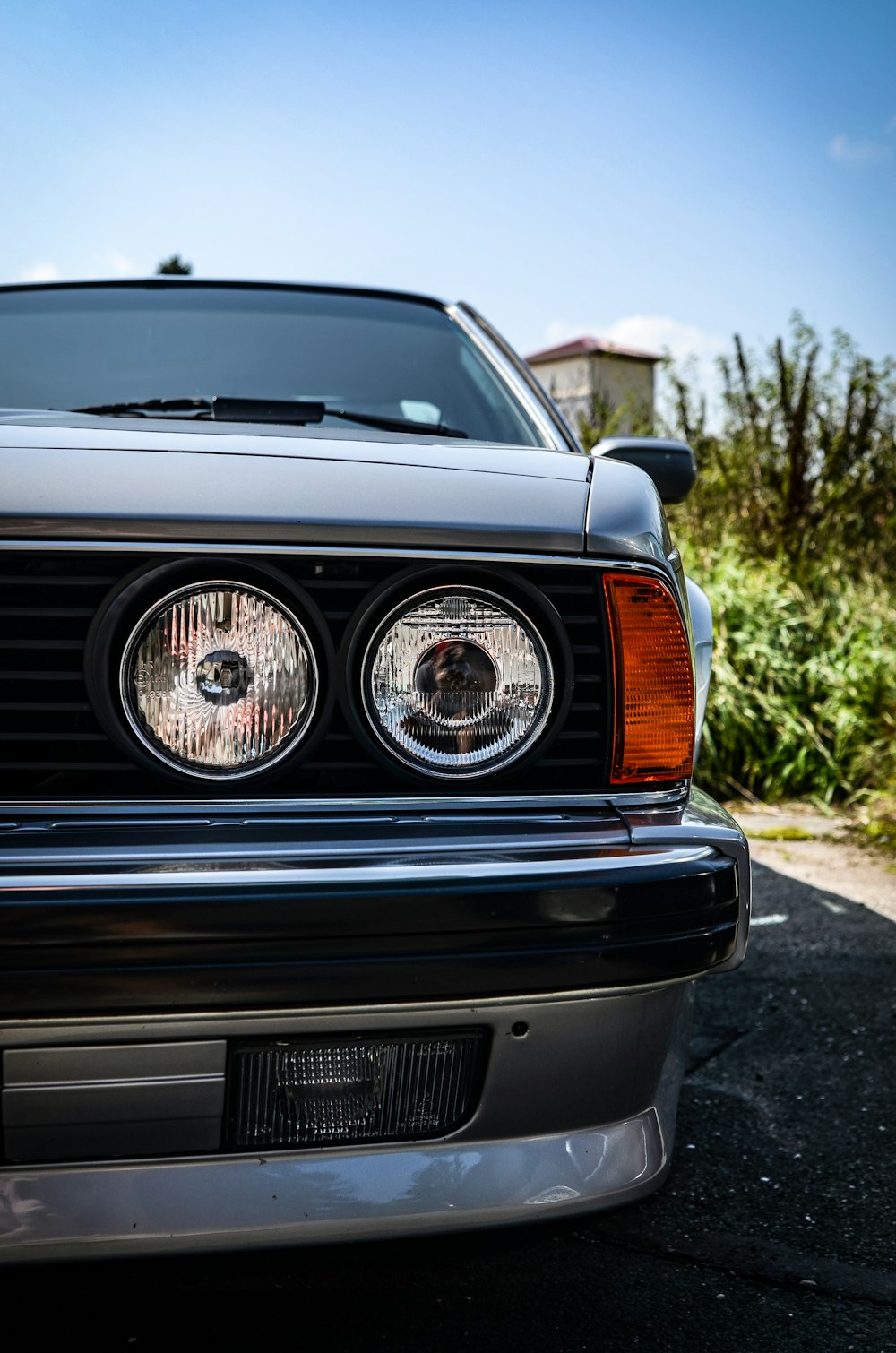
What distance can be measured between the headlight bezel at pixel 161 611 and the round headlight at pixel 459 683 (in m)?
0.07

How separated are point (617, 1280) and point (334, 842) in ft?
3.00

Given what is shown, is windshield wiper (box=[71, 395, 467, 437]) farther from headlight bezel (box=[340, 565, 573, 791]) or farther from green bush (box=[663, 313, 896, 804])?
Answer: green bush (box=[663, 313, 896, 804])

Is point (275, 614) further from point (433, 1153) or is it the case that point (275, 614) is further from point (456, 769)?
point (433, 1153)

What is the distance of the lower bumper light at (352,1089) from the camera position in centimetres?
117

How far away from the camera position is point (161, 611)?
1.24m

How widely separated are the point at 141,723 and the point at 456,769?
1.16 ft

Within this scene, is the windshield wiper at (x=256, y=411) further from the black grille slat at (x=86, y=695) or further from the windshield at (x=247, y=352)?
the black grille slat at (x=86, y=695)

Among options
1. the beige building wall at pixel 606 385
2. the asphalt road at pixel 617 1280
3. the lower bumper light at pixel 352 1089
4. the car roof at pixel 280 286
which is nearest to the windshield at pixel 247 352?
the car roof at pixel 280 286

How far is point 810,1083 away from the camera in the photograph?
2330 mm

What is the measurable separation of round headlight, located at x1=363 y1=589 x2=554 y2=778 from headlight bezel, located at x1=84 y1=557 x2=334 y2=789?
7 centimetres

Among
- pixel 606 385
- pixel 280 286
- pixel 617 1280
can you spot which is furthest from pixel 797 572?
pixel 617 1280

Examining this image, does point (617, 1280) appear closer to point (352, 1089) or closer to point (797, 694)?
point (352, 1089)

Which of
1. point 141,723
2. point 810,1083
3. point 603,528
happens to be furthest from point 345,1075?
point 810,1083

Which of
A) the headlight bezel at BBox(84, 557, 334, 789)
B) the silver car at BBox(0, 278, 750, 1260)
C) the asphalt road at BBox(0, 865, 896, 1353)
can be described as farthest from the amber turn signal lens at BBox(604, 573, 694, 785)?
the asphalt road at BBox(0, 865, 896, 1353)
